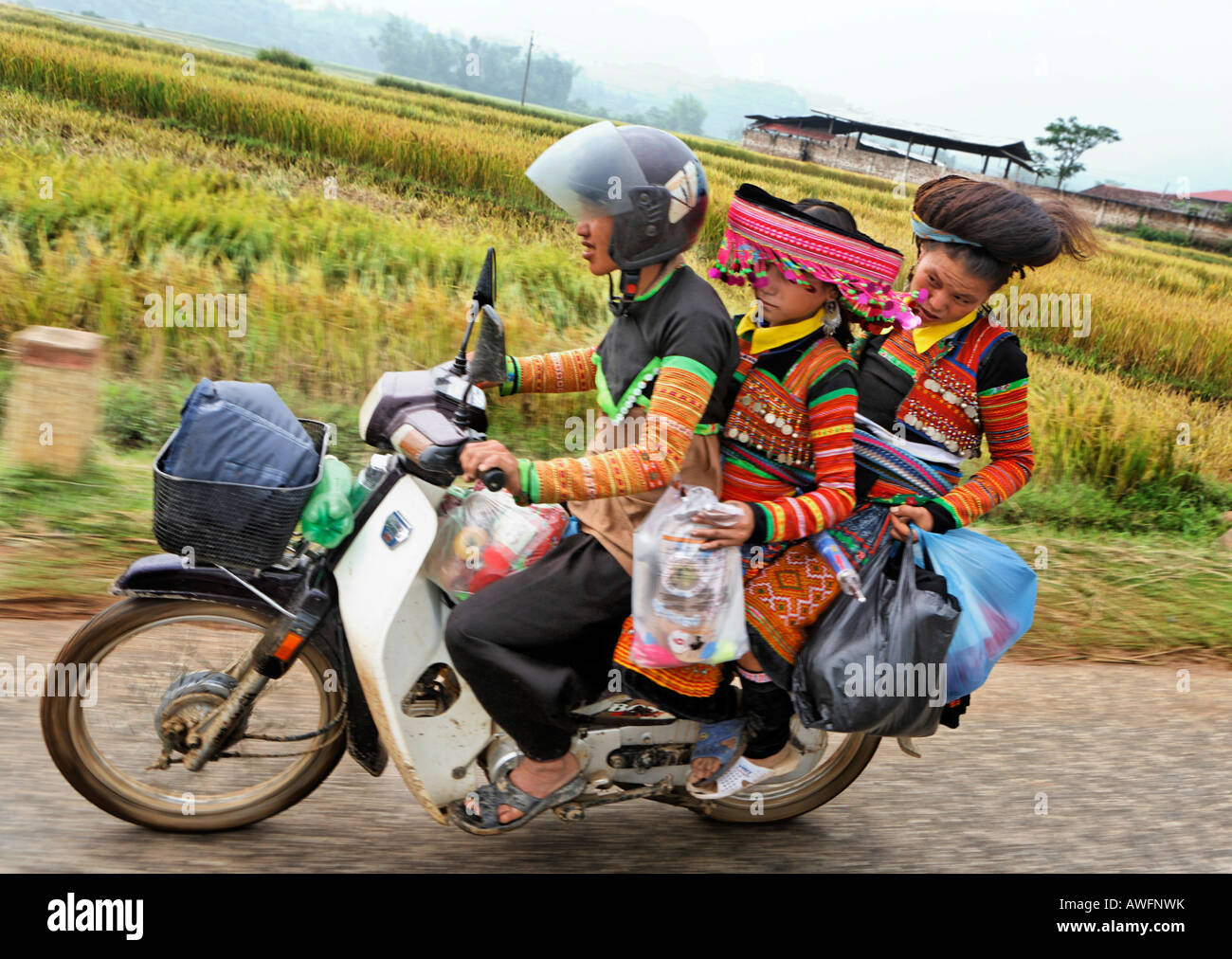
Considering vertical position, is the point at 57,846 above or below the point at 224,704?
below

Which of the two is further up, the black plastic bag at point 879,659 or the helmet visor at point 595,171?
the helmet visor at point 595,171

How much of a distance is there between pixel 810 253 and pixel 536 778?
1.34m

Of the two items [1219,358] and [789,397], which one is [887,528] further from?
[1219,358]

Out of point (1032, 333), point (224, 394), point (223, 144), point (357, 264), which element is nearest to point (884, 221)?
point (1032, 333)

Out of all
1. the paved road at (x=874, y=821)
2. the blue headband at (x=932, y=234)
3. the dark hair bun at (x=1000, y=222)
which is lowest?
the paved road at (x=874, y=821)

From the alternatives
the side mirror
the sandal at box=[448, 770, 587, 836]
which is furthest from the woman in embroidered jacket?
the side mirror

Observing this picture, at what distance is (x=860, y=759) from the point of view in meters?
2.74

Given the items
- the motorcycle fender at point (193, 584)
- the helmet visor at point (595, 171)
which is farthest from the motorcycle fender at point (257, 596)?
the helmet visor at point (595, 171)

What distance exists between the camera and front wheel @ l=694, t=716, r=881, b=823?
8.87 feet

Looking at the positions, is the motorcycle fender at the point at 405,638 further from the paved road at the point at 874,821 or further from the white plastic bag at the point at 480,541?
the paved road at the point at 874,821

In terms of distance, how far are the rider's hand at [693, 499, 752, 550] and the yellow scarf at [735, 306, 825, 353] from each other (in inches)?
15.3

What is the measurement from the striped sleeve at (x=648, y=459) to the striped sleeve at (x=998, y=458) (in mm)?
717

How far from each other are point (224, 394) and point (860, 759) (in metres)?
1.91

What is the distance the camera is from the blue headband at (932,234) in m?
2.29
